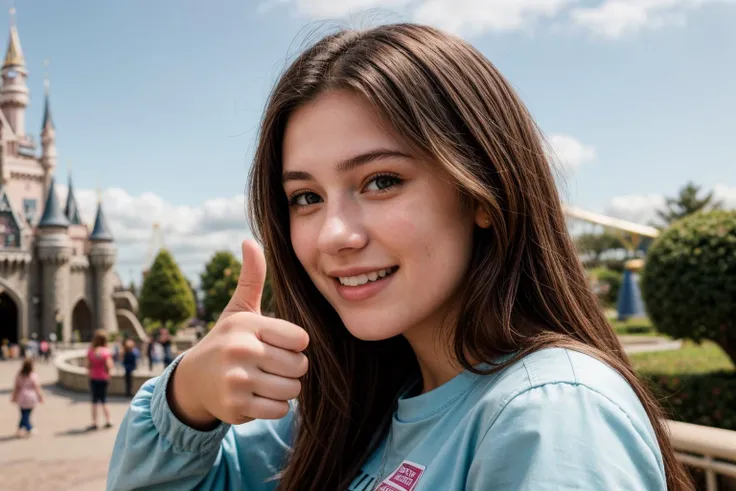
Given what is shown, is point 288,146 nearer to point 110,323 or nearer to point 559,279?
point 559,279

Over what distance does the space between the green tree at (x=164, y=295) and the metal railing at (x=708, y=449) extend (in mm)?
39170

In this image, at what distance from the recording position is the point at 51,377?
→ 18.5 m

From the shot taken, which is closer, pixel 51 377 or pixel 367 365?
pixel 367 365

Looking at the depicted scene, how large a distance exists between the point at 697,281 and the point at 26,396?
927cm

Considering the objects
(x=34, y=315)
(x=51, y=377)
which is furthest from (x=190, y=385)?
(x=34, y=315)

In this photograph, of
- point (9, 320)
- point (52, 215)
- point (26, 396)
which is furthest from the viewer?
point (9, 320)

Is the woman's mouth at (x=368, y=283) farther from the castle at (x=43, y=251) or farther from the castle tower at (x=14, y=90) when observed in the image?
the castle tower at (x=14, y=90)

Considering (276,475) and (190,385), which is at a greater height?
(190,385)

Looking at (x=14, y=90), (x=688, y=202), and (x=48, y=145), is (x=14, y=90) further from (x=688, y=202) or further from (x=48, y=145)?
(x=688, y=202)

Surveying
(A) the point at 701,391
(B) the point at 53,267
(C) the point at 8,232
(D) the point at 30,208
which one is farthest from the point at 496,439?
(D) the point at 30,208

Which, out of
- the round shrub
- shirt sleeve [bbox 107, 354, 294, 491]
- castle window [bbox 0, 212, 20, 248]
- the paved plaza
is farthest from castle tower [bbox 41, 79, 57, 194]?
shirt sleeve [bbox 107, 354, 294, 491]

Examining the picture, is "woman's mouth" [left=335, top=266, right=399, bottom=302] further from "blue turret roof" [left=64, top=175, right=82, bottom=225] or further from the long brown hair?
"blue turret roof" [left=64, top=175, right=82, bottom=225]

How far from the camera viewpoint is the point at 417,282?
120 cm

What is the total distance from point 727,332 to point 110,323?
1491 inches
